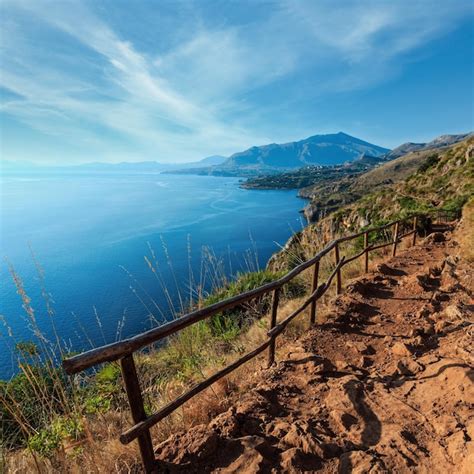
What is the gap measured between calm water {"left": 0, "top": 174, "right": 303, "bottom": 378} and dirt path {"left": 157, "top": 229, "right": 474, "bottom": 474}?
5.95 feet

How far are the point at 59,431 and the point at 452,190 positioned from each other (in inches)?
800

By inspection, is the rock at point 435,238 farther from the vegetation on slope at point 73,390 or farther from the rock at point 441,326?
the vegetation on slope at point 73,390

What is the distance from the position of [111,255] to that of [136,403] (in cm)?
3508

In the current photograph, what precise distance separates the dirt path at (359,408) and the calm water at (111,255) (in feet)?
5.95

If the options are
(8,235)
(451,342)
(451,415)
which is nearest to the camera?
(451,415)

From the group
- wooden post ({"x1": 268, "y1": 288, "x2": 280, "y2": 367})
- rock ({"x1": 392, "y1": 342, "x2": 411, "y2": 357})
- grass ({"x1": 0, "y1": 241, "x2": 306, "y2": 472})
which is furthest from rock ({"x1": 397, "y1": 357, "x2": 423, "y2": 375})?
grass ({"x1": 0, "y1": 241, "x2": 306, "y2": 472})

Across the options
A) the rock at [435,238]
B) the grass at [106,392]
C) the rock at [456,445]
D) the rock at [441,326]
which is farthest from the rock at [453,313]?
the rock at [435,238]

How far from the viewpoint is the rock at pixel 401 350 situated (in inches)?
138

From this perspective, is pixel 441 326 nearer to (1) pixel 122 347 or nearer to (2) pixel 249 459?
(2) pixel 249 459

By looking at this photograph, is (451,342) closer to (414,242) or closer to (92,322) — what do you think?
(414,242)

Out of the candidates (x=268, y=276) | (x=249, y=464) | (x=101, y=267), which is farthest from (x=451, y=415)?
(x=101, y=267)

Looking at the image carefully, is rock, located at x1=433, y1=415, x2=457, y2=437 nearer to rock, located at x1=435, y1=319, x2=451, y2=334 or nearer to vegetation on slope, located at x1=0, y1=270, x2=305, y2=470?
rock, located at x1=435, y1=319, x2=451, y2=334

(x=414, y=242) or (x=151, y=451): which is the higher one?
(x=151, y=451)

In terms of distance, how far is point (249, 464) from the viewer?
2086 mm
